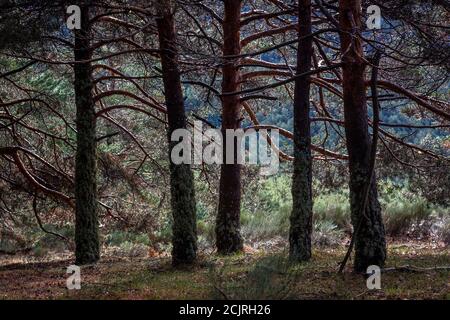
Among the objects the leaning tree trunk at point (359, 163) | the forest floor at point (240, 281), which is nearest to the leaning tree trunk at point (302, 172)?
the forest floor at point (240, 281)

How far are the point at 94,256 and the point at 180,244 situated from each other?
224 centimetres

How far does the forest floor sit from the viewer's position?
6.21 m

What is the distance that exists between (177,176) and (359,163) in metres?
3.33

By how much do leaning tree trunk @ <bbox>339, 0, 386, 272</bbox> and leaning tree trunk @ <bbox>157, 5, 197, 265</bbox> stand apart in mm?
3093

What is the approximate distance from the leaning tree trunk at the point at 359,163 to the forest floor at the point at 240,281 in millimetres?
369

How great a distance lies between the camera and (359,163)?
8594 millimetres

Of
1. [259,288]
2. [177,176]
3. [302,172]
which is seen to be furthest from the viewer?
[177,176]

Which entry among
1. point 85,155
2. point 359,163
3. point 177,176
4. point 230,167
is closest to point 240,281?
point 359,163

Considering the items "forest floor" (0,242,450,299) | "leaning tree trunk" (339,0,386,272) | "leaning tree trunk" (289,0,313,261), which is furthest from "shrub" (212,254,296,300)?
"leaning tree trunk" (289,0,313,261)

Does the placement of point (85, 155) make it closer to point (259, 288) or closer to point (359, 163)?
point (359, 163)

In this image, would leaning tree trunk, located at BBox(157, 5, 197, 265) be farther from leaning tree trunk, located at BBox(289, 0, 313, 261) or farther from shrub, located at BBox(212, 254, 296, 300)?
shrub, located at BBox(212, 254, 296, 300)
